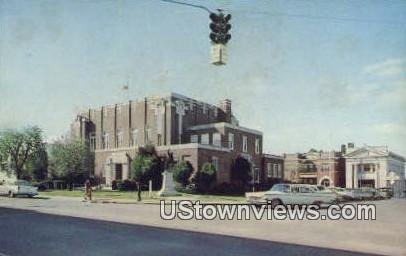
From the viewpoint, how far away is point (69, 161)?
54344mm

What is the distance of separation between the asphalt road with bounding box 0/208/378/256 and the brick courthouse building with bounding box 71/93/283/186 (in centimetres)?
3168

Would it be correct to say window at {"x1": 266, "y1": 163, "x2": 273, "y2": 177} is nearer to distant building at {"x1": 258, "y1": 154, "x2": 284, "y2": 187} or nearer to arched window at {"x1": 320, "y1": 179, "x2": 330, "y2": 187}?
distant building at {"x1": 258, "y1": 154, "x2": 284, "y2": 187}

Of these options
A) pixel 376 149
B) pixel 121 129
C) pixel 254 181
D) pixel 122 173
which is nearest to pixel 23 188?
pixel 122 173

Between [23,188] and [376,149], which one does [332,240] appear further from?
[376,149]

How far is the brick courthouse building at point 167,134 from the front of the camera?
169 ft

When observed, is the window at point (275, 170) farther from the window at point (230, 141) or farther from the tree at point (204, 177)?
the tree at point (204, 177)

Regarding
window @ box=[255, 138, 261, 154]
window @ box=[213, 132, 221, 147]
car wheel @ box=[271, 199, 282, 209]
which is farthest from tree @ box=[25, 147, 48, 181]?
car wheel @ box=[271, 199, 282, 209]

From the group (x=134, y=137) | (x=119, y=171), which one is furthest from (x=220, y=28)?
(x=134, y=137)

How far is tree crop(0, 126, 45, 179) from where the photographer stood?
59.2 meters

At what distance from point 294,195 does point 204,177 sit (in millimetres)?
19580

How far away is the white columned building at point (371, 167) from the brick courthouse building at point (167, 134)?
26943mm

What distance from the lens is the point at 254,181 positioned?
192ft

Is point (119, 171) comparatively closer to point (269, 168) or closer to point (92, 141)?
→ point (92, 141)

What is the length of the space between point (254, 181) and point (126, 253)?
48.2 metres
